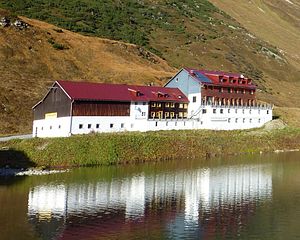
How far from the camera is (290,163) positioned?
67.8m

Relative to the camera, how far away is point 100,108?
6975cm

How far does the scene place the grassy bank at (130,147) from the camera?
191 feet

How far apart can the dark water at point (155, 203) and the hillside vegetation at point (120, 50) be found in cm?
2763

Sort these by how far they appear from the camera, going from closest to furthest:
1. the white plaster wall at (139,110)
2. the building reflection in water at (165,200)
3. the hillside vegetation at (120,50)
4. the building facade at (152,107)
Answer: the building reflection in water at (165,200), the building facade at (152,107), the white plaster wall at (139,110), the hillside vegetation at (120,50)

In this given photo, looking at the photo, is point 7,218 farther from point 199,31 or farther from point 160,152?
point 199,31

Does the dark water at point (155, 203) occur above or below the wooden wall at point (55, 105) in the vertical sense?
below

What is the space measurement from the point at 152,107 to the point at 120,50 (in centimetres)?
4990

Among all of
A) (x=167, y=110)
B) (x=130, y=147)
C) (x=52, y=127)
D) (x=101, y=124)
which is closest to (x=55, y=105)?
(x=52, y=127)

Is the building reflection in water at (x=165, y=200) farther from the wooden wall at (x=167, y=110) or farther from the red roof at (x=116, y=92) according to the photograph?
the wooden wall at (x=167, y=110)

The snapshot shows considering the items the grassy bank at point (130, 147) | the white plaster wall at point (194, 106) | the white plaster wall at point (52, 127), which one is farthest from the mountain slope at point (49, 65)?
the white plaster wall at point (194, 106)

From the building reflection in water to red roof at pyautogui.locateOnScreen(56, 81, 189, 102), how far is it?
1904 cm

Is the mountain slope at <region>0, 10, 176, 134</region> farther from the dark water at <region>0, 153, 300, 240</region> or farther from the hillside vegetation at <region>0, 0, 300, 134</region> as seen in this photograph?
the dark water at <region>0, 153, 300, 240</region>

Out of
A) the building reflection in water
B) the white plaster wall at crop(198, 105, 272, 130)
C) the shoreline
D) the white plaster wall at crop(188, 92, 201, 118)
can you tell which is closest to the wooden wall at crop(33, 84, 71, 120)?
the shoreline

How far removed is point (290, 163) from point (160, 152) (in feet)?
61.2
